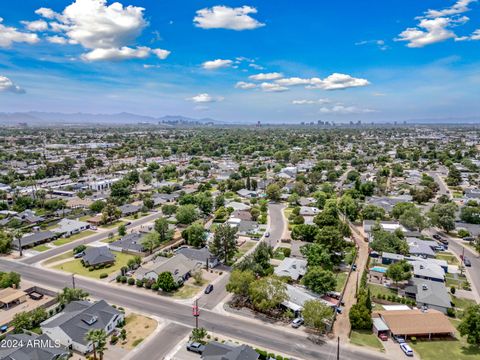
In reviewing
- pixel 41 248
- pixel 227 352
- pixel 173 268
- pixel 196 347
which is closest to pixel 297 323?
pixel 227 352

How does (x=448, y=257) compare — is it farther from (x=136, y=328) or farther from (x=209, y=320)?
(x=136, y=328)

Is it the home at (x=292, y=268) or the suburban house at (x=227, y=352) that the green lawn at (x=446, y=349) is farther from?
the suburban house at (x=227, y=352)

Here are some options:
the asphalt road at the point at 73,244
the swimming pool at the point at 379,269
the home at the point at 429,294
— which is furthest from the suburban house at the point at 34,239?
the home at the point at 429,294

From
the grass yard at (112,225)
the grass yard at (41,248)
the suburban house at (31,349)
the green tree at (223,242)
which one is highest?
the green tree at (223,242)

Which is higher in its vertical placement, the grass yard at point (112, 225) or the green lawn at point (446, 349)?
the grass yard at point (112, 225)

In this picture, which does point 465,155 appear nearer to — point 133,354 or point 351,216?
point 351,216

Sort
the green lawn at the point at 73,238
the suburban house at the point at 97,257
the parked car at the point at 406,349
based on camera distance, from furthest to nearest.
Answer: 1. the green lawn at the point at 73,238
2. the suburban house at the point at 97,257
3. the parked car at the point at 406,349

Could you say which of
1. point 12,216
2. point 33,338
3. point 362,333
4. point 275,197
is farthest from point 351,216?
point 12,216
